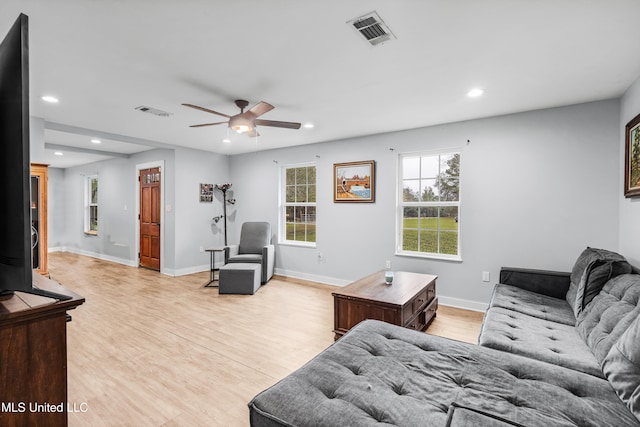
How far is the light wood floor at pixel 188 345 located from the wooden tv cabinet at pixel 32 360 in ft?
2.83

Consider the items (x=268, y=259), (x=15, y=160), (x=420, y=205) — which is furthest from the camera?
(x=268, y=259)

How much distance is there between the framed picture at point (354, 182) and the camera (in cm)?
475

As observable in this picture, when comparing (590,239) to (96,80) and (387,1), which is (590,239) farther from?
(96,80)

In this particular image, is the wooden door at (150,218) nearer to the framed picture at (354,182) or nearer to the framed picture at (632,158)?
the framed picture at (354,182)

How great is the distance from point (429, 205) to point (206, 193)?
4371 mm

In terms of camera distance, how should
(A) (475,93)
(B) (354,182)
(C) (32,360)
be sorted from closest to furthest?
(C) (32,360), (A) (475,93), (B) (354,182)

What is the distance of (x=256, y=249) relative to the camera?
5.45 m

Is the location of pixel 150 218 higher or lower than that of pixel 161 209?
lower

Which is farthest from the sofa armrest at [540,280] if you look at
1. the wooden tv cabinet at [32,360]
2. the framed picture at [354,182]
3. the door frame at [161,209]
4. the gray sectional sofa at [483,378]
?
the door frame at [161,209]

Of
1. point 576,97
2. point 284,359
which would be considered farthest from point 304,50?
point 576,97

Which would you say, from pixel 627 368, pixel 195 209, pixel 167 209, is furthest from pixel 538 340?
pixel 167 209

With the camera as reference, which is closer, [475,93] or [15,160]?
[15,160]

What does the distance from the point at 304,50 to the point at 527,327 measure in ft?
8.33

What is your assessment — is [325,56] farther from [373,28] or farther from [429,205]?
[429,205]
